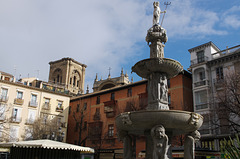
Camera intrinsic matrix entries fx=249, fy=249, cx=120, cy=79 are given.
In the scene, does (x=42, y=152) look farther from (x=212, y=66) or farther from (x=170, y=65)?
(x=212, y=66)

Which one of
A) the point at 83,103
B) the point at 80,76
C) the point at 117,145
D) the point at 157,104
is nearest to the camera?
the point at 157,104

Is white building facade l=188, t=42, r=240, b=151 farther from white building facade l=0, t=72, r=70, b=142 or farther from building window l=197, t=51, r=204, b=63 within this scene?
white building facade l=0, t=72, r=70, b=142

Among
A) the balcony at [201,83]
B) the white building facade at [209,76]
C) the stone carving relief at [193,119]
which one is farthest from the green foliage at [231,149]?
the balcony at [201,83]

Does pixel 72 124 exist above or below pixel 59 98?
below

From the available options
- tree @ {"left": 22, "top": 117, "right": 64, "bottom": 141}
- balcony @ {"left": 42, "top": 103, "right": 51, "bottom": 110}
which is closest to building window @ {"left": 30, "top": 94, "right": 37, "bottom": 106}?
balcony @ {"left": 42, "top": 103, "right": 51, "bottom": 110}

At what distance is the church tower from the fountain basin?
247 ft

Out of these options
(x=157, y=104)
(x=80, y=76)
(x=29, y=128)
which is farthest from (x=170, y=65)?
(x=80, y=76)

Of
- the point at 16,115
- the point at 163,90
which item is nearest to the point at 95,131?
the point at 16,115

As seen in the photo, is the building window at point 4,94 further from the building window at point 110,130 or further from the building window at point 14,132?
the building window at point 110,130

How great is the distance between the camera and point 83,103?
44.0 meters

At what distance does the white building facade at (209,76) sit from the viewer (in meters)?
27.0

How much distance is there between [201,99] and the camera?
1158 inches

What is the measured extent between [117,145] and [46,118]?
1334 centimetres

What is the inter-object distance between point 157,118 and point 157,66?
7.37 ft
